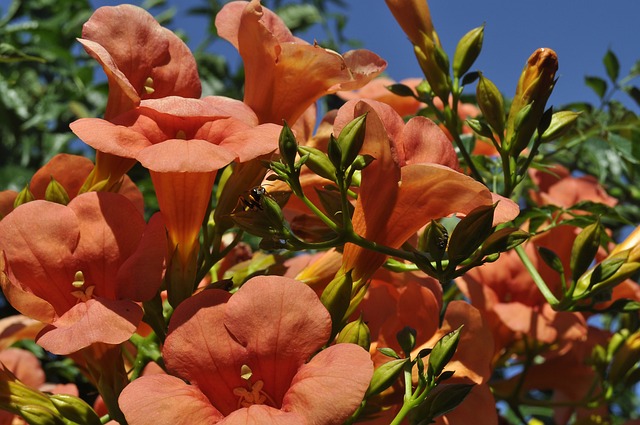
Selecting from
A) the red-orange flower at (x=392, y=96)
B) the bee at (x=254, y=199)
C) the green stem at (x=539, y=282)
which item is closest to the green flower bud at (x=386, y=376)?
the bee at (x=254, y=199)

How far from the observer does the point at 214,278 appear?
2562 mm

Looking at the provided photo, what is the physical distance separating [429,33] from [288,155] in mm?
979

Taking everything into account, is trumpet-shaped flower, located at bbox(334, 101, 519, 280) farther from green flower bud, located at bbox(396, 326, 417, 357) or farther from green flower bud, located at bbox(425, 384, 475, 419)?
green flower bud, located at bbox(425, 384, 475, 419)

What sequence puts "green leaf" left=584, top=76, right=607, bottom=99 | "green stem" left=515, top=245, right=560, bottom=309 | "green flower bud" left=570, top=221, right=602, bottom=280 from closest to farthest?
"green flower bud" left=570, top=221, right=602, bottom=280
"green stem" left=515, top=245, right=560, bottom=309
"green leaf" left=584, top=76, right=607, bottom=99

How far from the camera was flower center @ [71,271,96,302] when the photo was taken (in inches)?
76.0

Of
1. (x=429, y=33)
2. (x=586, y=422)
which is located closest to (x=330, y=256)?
(x=429, y=33)

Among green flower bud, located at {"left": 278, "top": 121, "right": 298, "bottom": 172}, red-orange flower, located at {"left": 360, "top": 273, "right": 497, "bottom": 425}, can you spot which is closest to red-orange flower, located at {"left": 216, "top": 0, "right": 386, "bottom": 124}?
→ green flower bud, located at {"left": 278, "top": 121, "right": 298, "bottom": 172}

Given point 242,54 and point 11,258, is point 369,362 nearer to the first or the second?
point 11,258

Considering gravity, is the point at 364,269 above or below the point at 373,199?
below

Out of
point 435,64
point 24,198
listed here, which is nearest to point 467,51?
point 435,64

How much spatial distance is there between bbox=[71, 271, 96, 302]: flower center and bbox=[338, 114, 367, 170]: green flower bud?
0.67 meters

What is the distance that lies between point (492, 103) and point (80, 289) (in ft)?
4.04

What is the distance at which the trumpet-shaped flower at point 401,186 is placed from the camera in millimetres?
1900

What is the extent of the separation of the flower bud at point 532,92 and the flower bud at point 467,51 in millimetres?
303
